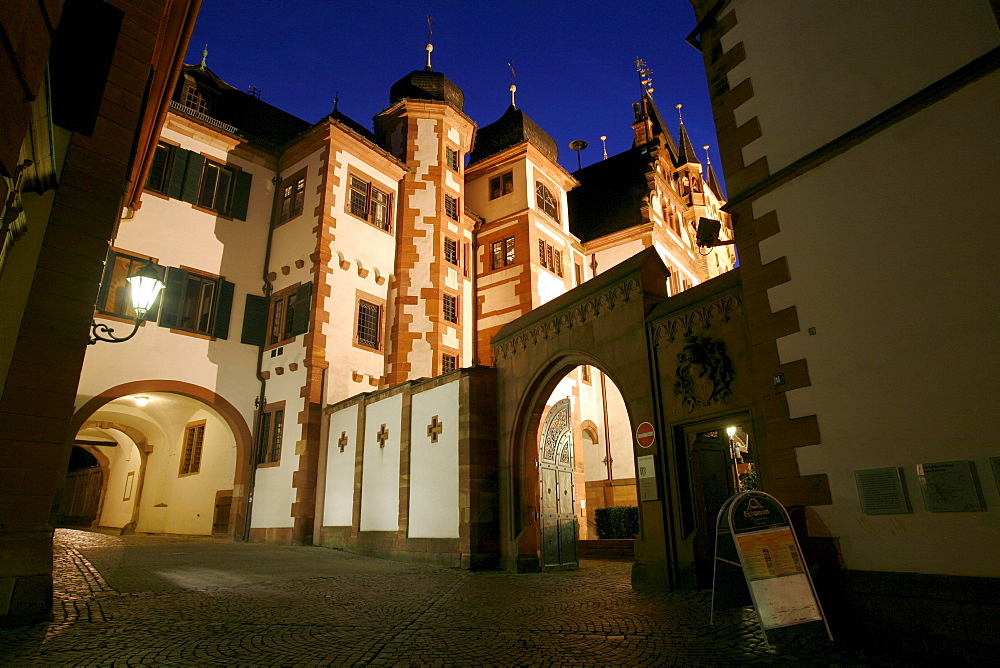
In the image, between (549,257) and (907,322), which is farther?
(549,257)

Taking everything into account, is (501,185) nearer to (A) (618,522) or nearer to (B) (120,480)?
(A) (618,522)

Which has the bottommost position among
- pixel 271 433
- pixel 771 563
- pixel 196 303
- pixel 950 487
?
pixel 771 563

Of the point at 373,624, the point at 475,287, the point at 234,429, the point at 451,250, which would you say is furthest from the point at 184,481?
the point at 373,624

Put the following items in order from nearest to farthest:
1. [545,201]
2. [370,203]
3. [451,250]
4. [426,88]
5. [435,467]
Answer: [435,467]
[370,203]
[451,250]
[426,88]
[545,201]

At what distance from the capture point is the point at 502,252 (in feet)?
79.2

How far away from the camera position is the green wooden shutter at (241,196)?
19.1m

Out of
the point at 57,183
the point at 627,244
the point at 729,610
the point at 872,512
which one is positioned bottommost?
the point at 729,610

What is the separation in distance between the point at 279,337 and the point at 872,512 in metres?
16.6

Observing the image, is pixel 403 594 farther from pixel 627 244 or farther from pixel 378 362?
pixel 627 244

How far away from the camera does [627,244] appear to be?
26.8 metres

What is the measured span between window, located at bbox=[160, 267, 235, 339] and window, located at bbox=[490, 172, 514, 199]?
11.8m

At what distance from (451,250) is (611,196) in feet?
33.5

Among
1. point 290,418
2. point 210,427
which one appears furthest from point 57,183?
point 210,427

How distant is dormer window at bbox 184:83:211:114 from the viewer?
67.1 ft
